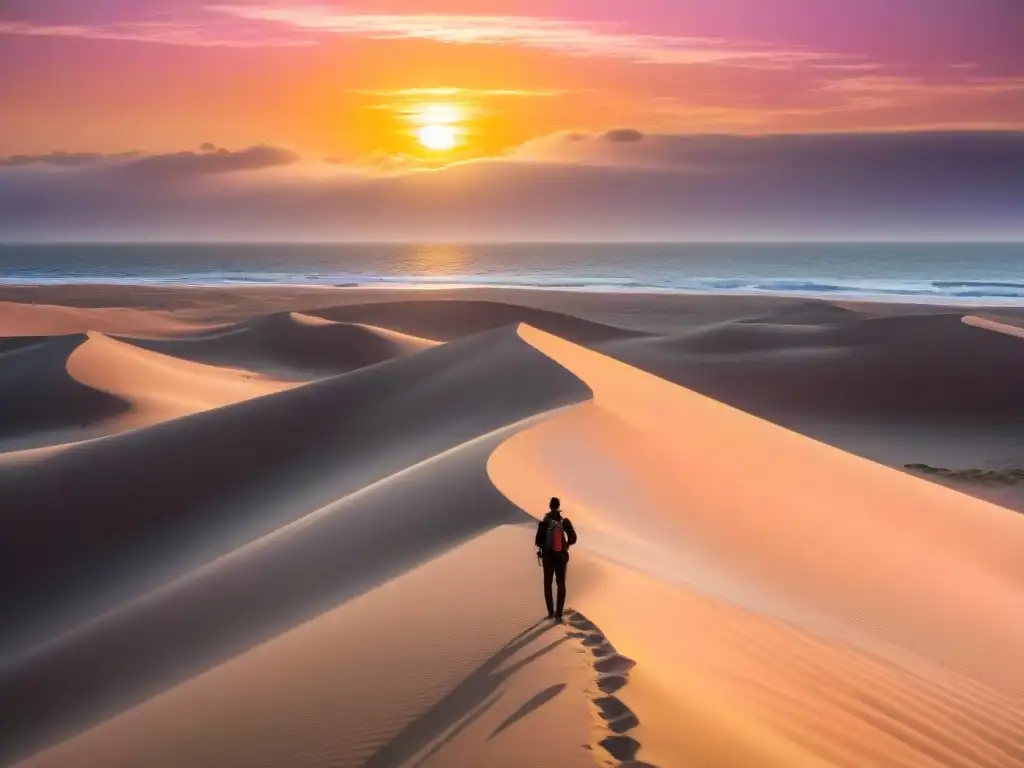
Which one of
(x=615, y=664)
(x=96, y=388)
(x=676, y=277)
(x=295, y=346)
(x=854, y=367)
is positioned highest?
(x=615, y=664)

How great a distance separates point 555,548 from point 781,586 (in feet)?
12.6

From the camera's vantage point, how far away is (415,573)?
815cm

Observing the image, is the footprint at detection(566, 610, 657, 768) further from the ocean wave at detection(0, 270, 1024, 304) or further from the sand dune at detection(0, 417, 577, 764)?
the ocean wave at detection(0, 270, 1024, 304)

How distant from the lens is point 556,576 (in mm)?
6496

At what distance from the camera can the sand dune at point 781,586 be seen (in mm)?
6004

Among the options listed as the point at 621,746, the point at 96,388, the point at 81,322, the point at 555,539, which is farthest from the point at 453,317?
the point at 621,746

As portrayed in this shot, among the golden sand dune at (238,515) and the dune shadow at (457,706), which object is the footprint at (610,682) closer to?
the dune shadow at (457,706)

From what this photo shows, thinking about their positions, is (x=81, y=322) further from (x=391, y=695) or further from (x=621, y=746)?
(x=621, y=746)

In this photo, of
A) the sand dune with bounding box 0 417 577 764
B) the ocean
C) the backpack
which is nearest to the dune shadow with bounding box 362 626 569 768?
the backpack

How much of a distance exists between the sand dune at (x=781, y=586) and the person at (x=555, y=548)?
0.31 meters

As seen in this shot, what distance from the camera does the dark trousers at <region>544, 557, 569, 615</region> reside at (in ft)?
21.0

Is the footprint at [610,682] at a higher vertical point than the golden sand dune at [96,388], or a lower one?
higher

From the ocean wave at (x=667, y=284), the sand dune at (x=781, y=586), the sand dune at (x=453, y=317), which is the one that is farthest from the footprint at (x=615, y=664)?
the ocean wave at (x=667, y=284)

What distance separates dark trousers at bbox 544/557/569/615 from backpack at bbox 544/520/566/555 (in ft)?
0.17
